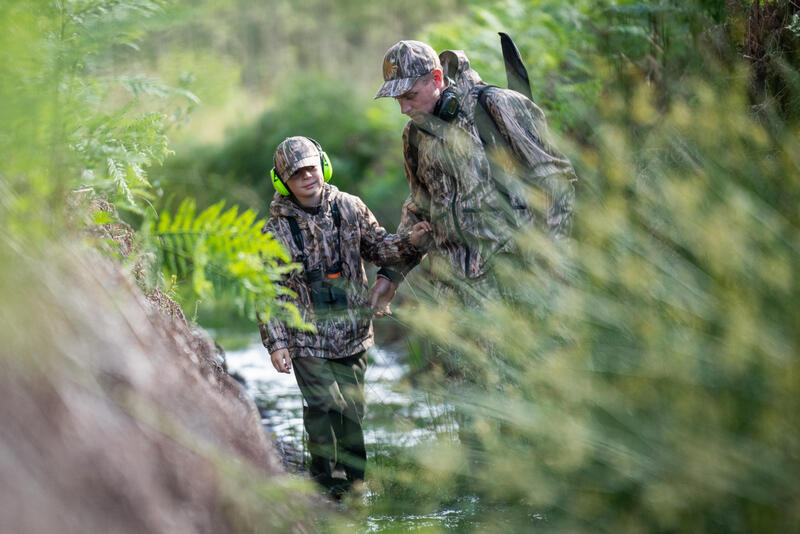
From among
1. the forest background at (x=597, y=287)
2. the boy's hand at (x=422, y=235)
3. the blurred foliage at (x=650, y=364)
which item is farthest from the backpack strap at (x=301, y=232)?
the blurred foliage at (x=650, y=364)

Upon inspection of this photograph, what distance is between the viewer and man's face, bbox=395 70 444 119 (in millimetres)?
4215

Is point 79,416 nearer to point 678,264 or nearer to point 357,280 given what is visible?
point 678,264

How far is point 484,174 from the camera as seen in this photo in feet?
13.9

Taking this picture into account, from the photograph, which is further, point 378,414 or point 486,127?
point 486,127

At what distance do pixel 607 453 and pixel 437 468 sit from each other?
38 cm

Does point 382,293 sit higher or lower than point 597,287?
lower

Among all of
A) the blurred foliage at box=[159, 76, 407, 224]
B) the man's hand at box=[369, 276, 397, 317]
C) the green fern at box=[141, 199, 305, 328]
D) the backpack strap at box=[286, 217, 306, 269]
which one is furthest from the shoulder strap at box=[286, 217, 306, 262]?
the blurred foliage at box=[159, 76, 407, 224]

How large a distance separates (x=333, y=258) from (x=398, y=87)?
3.16 ft

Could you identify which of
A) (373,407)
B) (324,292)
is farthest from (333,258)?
(373,407)

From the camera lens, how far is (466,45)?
34.5ft

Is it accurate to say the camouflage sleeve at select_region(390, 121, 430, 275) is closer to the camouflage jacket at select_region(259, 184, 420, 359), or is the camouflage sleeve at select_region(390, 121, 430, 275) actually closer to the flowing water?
the camouflage jacket at select_region(259, 184, 420, 359)

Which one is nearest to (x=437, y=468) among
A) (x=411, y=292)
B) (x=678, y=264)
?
(x=678, y=264)

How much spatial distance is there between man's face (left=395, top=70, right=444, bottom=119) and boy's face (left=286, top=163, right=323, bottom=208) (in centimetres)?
60

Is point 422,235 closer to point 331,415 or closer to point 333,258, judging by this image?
point 333,258
